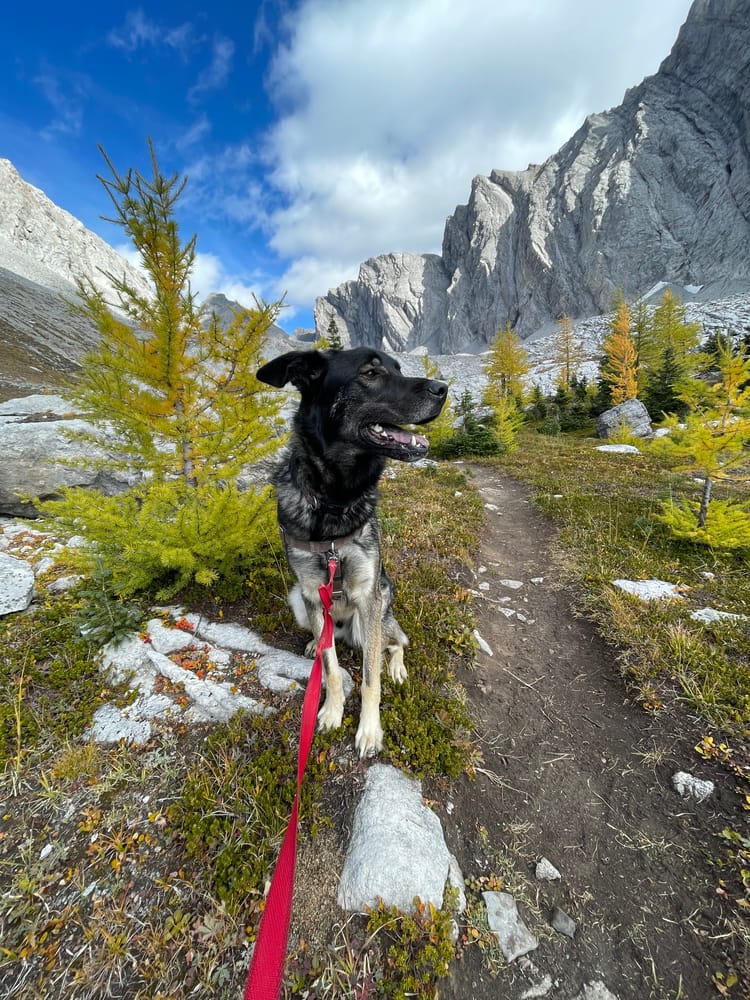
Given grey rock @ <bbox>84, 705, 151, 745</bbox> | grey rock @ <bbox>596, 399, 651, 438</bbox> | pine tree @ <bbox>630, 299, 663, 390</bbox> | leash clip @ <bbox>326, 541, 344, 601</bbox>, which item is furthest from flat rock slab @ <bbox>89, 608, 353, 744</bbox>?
pine tree @ <bbox>630, 299, 663, 390</bbox>

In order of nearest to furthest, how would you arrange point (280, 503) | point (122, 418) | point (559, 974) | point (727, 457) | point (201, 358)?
point (559, 974) < point (280, 503) < point (122, 418) < point (201, 358) < point (727, 457)

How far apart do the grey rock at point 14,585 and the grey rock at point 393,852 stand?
5267 mm

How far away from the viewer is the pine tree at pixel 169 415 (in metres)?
4.93

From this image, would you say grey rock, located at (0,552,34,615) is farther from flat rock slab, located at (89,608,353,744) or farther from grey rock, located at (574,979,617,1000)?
grey rock, located at (574,979,617,1000)

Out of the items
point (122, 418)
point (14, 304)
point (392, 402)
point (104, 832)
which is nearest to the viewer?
point (104, 832)

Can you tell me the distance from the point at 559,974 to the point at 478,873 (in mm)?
653

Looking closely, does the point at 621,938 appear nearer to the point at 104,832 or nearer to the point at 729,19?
the point at 104,832

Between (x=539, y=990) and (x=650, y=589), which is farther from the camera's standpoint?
(x=650, y=589)

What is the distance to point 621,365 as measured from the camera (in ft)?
126

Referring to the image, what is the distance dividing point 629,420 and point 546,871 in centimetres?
3339

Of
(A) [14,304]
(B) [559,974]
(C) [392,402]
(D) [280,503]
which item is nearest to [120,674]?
(D) [280,503]

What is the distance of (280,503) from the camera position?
4129mm

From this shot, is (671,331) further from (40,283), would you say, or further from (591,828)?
(40,283)

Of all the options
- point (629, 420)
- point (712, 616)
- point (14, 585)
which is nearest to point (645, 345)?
point (629, 420)
